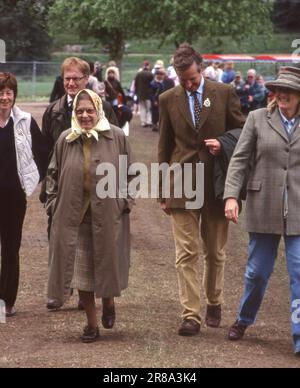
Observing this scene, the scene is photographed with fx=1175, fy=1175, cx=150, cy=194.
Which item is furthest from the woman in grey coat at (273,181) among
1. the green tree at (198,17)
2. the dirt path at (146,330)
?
the green tree at (198,17)

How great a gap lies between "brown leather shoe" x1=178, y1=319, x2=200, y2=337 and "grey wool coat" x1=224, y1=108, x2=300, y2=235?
3.05ft

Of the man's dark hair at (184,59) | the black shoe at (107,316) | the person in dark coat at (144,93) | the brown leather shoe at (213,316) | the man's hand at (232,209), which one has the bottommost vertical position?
the person in dark coat at (144,93)

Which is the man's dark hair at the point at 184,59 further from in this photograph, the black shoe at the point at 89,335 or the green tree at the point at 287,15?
the green tree at the point at 287,15

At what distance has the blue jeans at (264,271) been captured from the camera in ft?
25.9

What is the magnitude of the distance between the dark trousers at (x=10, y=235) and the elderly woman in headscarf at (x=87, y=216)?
1039 mm

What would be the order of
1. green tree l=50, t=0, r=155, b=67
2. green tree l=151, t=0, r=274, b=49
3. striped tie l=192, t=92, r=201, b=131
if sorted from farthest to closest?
green tree l=50, t=0, r=155, b=67
green tree l=151, t=0, r=274, b=49
striped tie l=192, t=92, r=201, b=131

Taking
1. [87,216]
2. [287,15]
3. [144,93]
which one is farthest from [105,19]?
[87,216]

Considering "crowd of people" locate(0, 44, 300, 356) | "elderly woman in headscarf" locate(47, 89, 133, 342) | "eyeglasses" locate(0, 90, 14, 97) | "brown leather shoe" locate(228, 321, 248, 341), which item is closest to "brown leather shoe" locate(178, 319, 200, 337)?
"crowd of people" locate(0, 44, 300, 356)

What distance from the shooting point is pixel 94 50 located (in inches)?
2744

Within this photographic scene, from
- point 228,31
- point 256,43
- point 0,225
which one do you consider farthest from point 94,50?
point 0,225

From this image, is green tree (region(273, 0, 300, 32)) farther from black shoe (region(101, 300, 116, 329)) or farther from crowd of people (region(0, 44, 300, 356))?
black shoe (region(101, 300, 116, 329))

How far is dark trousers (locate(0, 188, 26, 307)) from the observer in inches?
360

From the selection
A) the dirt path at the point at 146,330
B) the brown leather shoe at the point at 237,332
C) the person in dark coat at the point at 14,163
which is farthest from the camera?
the person in dark coat at the point at 14,163

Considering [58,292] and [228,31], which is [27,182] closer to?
[58,292]
